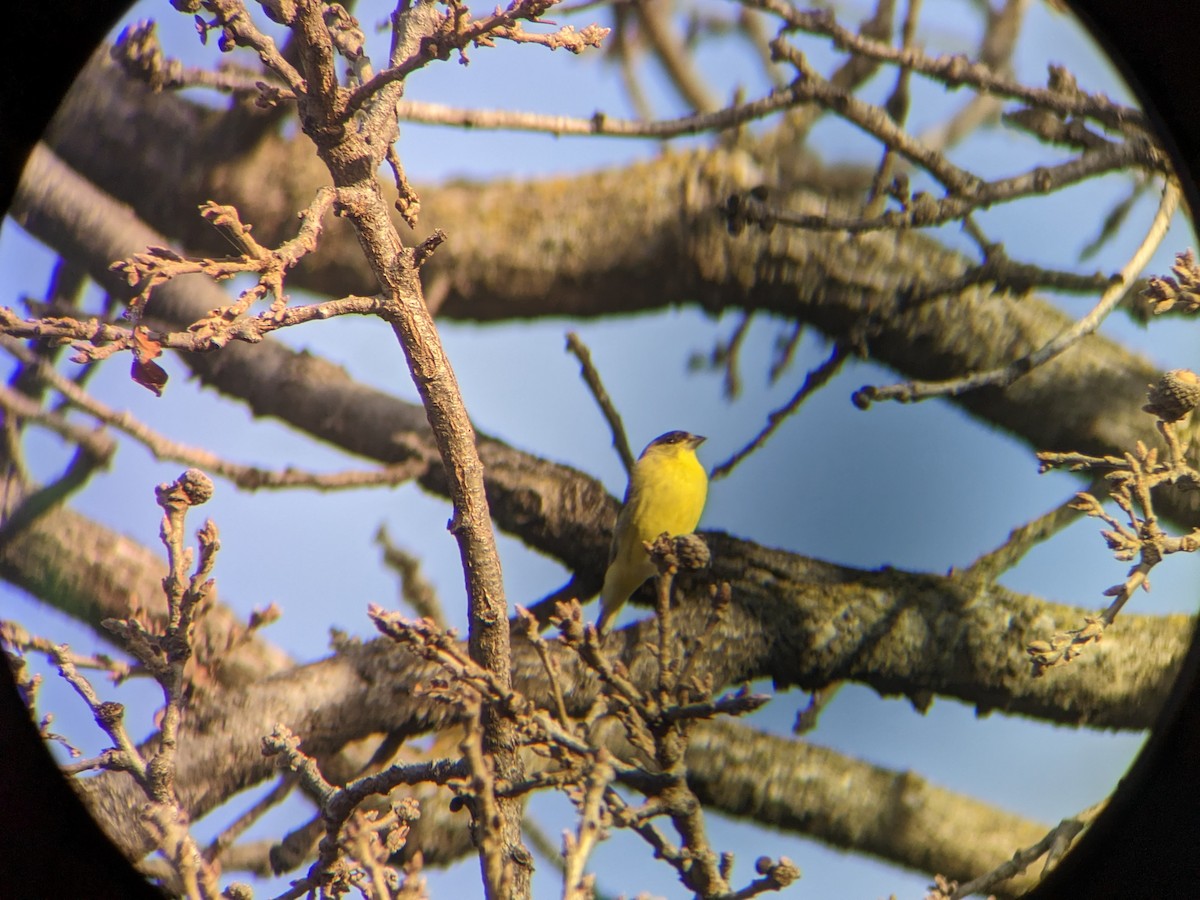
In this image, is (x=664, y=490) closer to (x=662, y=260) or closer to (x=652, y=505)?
(x=652, y=505)

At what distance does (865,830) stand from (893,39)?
104cm

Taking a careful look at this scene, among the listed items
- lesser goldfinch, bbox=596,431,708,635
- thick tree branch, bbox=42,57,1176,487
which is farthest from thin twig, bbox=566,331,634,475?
thick tree branch, bbox=42,57,1176,487

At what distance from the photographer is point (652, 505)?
114cm

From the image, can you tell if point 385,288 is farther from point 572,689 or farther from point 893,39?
point 893,39

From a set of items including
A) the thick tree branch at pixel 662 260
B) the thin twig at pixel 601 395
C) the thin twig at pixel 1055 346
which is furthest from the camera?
the thick tree branch at pixel 662 260

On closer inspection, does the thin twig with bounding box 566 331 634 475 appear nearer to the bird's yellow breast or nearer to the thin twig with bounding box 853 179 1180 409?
the bird's yellow breast

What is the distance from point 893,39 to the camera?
1384 millimetres

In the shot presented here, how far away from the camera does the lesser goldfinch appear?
1.12 m

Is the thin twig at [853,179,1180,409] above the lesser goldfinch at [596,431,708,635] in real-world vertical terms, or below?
above

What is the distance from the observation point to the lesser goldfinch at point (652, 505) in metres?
1.12

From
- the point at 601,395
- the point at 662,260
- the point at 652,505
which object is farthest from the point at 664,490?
the point at 662,260

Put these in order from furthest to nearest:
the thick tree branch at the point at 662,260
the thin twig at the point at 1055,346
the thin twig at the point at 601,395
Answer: the thick tree branch at the point at 662,260, the thin twig at the point at 601,395, the thin twig at the point at 1055,346

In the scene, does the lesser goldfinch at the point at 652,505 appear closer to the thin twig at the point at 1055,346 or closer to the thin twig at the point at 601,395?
the thin twig at the point at 601,395

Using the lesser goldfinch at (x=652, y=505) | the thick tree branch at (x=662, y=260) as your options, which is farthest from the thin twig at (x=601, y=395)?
the thick tree branch at (x=662, y=260)
